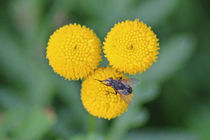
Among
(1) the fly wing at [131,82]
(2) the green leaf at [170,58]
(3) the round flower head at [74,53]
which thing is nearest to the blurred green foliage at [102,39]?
(2) the green leaf at [170,58]

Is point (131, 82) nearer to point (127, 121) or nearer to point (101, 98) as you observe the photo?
point (101, 98)

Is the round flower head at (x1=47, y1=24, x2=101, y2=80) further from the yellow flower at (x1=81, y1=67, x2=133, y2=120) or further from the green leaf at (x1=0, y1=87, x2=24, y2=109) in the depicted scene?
the green leaf at (x1=0, y1=87, x2=24, y2=109)

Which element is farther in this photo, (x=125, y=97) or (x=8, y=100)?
(x=8, y=100)

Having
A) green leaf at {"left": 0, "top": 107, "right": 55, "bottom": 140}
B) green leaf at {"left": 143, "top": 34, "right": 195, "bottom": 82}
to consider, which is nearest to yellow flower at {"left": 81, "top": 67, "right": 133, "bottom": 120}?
green leaf at {"left": 0, "top": 107, "right": 55, "bottom": 140}

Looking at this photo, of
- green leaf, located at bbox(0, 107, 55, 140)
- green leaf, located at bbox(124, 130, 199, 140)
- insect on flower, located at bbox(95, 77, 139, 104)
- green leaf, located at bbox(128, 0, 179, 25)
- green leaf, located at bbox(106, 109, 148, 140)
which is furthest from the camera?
green leaf, located at bbox(128, 0, 179, 25)

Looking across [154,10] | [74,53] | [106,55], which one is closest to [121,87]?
[106,55]

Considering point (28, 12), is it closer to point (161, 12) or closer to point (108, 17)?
point (108, 17)
